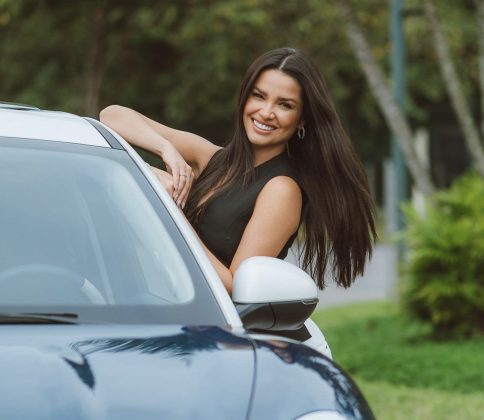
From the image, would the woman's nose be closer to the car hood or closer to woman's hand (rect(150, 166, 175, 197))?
woman's hand (rect(150, 166, 175, 197))

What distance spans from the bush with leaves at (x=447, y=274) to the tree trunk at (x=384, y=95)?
2.65 feet

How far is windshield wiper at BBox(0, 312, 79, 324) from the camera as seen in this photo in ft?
9.59

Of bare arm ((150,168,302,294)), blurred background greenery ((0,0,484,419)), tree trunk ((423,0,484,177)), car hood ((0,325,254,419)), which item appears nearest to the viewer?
car hood ((0,325,254,419))

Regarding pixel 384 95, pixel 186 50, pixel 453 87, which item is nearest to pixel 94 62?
pixel 186 50

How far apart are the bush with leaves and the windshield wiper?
7.51m

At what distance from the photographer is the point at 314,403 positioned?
2701 millimetres

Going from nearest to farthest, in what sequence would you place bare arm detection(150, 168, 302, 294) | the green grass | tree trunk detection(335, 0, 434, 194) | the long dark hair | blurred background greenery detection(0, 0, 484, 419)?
bare arm detection(150, 168, 302, 294) → the long dark hair → the green grass → blurred background greenery detection(0, 0, 484, 419) → tree trunk detection(335, 0, 434, 194)

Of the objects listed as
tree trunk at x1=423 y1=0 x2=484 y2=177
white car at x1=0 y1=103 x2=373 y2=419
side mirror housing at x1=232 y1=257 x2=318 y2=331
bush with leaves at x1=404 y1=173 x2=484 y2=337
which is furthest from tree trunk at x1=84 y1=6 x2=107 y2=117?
side mirror housing at x1=232 y1=257 x2=318 y2=331

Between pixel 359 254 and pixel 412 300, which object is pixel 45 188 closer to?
pixel 359 254

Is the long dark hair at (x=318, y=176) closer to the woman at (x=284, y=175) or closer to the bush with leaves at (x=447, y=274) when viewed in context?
the woman at (x=284, y=175)

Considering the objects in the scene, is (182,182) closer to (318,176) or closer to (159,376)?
(318,176)

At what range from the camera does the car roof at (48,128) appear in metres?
3.56

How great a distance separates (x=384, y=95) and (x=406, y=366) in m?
3.15

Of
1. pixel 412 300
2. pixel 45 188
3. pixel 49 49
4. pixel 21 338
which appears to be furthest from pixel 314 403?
pixel 49 49
